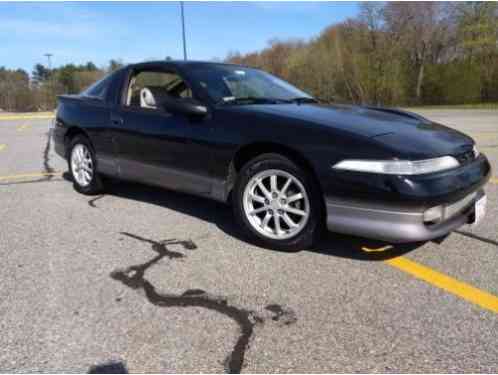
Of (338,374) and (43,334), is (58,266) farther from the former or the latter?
(338,374)

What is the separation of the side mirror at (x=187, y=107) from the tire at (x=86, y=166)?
1622 mm

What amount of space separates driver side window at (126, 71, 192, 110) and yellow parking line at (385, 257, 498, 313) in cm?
240

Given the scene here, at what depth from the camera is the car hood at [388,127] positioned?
2.72m

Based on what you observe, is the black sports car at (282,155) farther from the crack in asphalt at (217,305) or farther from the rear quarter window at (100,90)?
the crack in asphalt at (217,305)

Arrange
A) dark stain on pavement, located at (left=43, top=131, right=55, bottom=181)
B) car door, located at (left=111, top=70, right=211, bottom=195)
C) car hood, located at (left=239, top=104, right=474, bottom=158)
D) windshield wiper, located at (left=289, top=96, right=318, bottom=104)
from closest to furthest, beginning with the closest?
car hood, located at (left=239, top=104, right=474, bottom=158) < car door, located at (left=111, top=70, right=211, bottom=195) < windshield wiper, located at (left=289, top=96, right=318, bottom=104) < dark stain on pavement, located at (left=43, top=131, right=55, bottom=181)

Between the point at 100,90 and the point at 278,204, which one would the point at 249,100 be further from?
the point at 100,90

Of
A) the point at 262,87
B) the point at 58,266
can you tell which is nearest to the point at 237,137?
the point at 262,87

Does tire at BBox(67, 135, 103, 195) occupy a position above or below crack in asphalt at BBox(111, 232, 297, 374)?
above

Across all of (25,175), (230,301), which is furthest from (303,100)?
(25,175)

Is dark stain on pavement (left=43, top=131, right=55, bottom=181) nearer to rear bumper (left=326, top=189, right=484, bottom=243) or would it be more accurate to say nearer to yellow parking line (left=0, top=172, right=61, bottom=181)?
yellow parking line (left=0, top=172, right=61, bottom=181)

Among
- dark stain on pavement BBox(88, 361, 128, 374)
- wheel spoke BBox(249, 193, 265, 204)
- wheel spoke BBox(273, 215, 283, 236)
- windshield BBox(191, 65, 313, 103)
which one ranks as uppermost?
windshield BBox(191, 65, 313, 103)

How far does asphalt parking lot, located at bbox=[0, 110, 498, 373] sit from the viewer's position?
1.97 metres

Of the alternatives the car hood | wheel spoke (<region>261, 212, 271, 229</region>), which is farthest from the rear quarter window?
wheel spoke (<region>261, 212, 271, 229</region>)

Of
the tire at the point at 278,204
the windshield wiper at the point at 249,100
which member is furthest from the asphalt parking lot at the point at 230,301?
the windshield wiper at the point at 249,100
